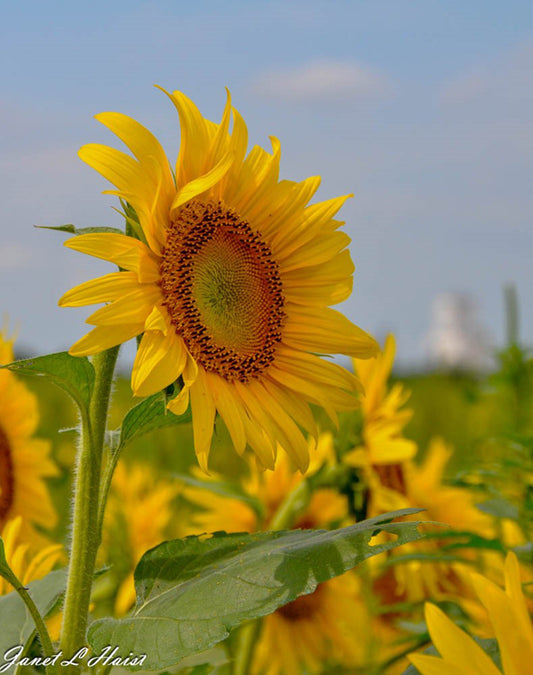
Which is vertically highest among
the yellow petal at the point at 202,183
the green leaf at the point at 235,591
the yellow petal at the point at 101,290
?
the yellow petal at the point at 202,183

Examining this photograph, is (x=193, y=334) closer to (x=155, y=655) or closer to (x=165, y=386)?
(x=165, y=386)

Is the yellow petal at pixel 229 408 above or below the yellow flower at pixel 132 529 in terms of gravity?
above

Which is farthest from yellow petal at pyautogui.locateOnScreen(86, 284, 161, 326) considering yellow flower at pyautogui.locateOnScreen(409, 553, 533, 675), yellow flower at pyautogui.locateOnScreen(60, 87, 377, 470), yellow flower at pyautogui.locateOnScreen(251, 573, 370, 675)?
yellow flower at pyautogui.locateOnScreen(251, 573, 370, 675)

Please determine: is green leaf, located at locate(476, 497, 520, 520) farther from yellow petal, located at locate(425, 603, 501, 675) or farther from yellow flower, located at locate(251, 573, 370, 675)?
yellow flower, located at locate(251, 573, 370, 675)

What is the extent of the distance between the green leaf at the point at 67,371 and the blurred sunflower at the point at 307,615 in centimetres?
81

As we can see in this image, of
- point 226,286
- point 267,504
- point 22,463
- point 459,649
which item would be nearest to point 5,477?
point 22,463

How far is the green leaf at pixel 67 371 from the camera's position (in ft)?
2.06

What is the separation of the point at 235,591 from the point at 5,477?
67 centimetres

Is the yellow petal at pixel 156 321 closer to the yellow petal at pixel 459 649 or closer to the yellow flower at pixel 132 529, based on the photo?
the yellow petal at pixel 459 649

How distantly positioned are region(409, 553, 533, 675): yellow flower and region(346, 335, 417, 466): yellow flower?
614mm

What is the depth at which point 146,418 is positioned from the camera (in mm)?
681

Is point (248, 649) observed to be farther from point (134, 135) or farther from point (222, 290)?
point (134, 135)

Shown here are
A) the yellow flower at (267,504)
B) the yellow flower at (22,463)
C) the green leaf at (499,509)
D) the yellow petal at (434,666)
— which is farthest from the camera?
the yellow flower at (267,504)

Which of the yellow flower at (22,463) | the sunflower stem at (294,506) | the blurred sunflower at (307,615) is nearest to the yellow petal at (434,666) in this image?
the sunflower stem at (294,506)
